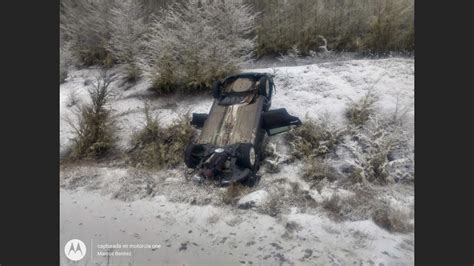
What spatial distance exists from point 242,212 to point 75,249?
4.51 feet

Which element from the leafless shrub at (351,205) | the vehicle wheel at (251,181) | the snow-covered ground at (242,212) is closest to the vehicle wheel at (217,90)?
the snow-covered ground at (242,212)

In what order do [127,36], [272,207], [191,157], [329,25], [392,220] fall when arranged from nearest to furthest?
[392,220], [272,207], [191,157], [127,36], [329,25]

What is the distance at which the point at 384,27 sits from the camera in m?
4.47

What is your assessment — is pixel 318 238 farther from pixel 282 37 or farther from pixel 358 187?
pixel 282 37

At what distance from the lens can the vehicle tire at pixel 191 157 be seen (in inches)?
Result: 129

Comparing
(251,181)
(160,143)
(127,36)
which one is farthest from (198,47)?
(251,181)

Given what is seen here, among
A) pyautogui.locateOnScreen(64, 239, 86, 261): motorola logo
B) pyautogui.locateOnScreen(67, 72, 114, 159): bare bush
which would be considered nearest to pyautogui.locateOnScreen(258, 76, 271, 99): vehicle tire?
pyautogui.locateOnScreen(67, 72, 114, 159): bare bush

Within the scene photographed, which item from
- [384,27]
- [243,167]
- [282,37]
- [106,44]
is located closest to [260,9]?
[282,37]

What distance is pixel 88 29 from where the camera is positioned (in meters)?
5.48

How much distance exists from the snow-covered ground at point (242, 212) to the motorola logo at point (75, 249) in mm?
39

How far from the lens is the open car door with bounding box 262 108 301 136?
11.4 feet

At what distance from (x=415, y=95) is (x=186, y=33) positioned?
297 cm

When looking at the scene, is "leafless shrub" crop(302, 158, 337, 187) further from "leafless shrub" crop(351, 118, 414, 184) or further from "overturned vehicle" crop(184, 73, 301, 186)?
"overturned vehicle" crop(184, 73, 301, 186)

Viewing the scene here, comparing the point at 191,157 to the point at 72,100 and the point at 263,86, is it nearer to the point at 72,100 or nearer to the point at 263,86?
the point at 263,86
